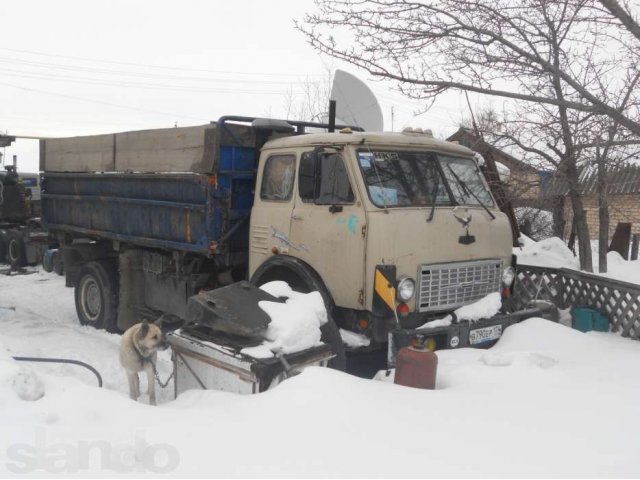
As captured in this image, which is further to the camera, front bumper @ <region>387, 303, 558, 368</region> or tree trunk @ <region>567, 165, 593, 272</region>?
tree trunk @ <region>567, 165, 593, 272</region>

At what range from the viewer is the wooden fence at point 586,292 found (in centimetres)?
576

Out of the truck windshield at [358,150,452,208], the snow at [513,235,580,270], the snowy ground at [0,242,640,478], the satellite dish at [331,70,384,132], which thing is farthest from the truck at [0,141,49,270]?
the snowy ground at [0,242,640,478]

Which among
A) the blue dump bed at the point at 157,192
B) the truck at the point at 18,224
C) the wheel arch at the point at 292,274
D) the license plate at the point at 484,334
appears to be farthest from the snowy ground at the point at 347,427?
the truck at the point at 18,224

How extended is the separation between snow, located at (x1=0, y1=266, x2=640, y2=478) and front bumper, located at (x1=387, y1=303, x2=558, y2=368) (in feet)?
0.54

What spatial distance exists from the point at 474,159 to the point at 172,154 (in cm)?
324

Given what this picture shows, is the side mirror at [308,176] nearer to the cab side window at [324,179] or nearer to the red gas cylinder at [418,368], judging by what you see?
the cab side window at [324,179]

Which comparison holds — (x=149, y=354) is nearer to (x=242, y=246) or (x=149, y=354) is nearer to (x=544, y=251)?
(x=242, y=246)

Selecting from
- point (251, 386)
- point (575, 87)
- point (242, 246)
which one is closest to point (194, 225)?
point (242, 246)

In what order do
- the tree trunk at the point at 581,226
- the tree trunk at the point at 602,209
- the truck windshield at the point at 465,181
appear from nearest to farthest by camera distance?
the truck windshield at the point at 465,181 → the tree trunk at the point at 602,209 → the tree trunk at the point at 581,226

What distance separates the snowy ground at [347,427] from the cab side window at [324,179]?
1.62 meters

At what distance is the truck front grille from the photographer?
461 cm

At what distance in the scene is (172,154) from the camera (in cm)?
611

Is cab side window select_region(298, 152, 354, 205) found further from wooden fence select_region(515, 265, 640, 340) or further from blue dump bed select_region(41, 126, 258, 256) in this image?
wooden fence select_region(515, 265, 640, 340)

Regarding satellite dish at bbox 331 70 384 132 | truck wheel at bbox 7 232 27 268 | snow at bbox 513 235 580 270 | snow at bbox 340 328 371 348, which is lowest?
truck wheel at bbox 7 232 27 268
